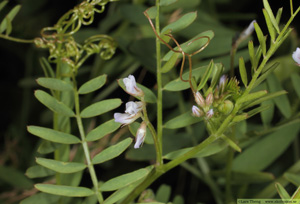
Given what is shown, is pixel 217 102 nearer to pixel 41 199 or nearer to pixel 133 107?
pixel 133 107

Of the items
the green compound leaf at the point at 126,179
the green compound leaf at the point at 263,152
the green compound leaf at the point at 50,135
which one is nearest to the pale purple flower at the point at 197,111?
the green compound leaf at the point at 126,179

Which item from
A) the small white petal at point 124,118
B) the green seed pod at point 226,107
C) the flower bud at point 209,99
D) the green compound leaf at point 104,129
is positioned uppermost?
the small white petal at point 124,118

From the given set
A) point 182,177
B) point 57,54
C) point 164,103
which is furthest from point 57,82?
point 182,177

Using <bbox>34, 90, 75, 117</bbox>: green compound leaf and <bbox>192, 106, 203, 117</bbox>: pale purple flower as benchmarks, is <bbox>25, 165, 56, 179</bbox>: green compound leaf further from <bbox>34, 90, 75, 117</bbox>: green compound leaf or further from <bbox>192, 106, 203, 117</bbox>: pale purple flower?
<bbox>192, 106, 203, 117</bbox>: pale purple flower

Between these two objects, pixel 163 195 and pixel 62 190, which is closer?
pixel 62 190

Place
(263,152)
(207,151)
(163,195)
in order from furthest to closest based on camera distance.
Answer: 1. (263,152)
2. (163,195)
3. (207,151)

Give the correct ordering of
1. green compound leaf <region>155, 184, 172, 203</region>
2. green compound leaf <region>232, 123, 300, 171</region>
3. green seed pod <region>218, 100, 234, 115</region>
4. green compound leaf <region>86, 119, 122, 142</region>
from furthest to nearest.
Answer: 1. green compound leaf <region>232, 123, 300, 171</region>
2. green compound leaf <region>155, 184, 172, 203</region>
3. green compound leaf <region>86, 119, 122, 142</region>
4. green seed pod <region>218, 100, 234, 115</region>

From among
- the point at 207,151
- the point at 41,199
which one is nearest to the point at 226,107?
the point at 207,151

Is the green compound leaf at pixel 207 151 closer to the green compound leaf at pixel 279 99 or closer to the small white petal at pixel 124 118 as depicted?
the small white petal at pixel 124 118

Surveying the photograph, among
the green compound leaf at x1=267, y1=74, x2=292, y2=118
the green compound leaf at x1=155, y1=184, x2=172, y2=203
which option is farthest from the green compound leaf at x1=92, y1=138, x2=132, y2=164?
the green compound leaf at x1=267, y1=74, x2=292, y2=118
